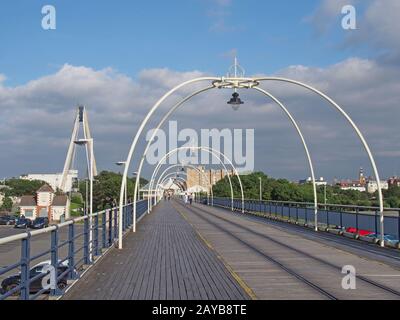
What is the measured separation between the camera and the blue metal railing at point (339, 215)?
1794 centimetres

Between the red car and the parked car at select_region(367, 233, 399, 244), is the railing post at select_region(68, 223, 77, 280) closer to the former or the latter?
the parked car at select_region(367, 233, 399, 244)

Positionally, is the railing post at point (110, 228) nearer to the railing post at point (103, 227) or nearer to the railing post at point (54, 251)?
the railing post at point (103, 227)

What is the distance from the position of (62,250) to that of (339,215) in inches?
550

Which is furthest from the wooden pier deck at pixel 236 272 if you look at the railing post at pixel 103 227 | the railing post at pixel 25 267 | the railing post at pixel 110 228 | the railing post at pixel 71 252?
the railing post at pixel 25 267

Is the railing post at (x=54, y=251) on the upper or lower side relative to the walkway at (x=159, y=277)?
upper

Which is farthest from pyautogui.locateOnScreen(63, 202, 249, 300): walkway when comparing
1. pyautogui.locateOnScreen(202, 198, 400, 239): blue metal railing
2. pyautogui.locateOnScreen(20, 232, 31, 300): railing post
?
pyautogui.locateOnScreen(202, 198, 400, 239): blue metal railing

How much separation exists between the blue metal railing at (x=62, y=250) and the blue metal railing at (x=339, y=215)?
8.49 metres

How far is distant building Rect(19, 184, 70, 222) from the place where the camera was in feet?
306

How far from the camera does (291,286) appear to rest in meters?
10.1

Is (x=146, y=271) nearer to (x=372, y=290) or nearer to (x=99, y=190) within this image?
(x=372, y=290)

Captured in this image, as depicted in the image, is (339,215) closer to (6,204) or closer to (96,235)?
(96,235)

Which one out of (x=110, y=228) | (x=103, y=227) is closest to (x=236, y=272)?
(x=103, y=227)
